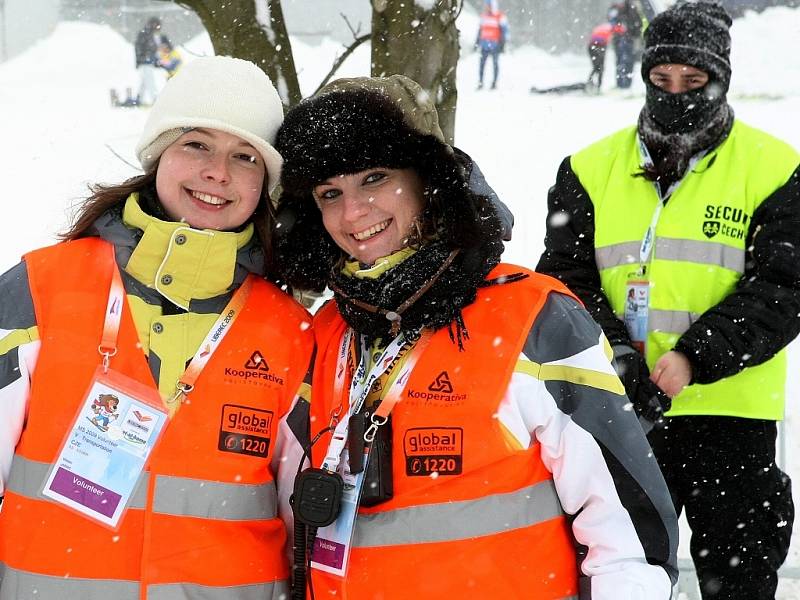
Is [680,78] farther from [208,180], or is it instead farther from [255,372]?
[255,372]

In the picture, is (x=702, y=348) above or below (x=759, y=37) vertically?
above

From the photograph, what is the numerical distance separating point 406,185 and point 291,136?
12.8 inches

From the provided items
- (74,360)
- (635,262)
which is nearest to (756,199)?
(635,262)

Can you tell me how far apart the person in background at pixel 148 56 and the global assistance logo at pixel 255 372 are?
15.5 m

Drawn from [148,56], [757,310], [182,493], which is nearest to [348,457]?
[182,493]

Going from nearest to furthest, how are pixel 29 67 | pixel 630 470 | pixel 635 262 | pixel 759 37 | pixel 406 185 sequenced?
pixel 630 470
pixel 406 185
pixel 635 262
pixel 759 37
pixel 29 67

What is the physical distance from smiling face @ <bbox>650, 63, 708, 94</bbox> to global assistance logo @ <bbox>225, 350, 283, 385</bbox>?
5.50ft

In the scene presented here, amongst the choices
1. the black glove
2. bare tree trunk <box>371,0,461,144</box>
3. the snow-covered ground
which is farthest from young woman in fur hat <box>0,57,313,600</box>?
the snow-covered ground

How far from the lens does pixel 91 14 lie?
23.0m

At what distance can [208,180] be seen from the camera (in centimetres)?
242

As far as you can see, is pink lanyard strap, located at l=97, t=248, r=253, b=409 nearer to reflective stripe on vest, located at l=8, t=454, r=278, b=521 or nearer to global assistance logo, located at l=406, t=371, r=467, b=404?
reflective stripe on vest, located at l=8, t=454, r=278, b=521

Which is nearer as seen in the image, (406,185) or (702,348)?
(406,185)

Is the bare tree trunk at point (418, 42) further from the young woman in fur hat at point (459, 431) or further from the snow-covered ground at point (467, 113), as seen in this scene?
the snow-covered ground at point (467, 113)

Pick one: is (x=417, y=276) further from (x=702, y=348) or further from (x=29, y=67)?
(x=29, y=67)
